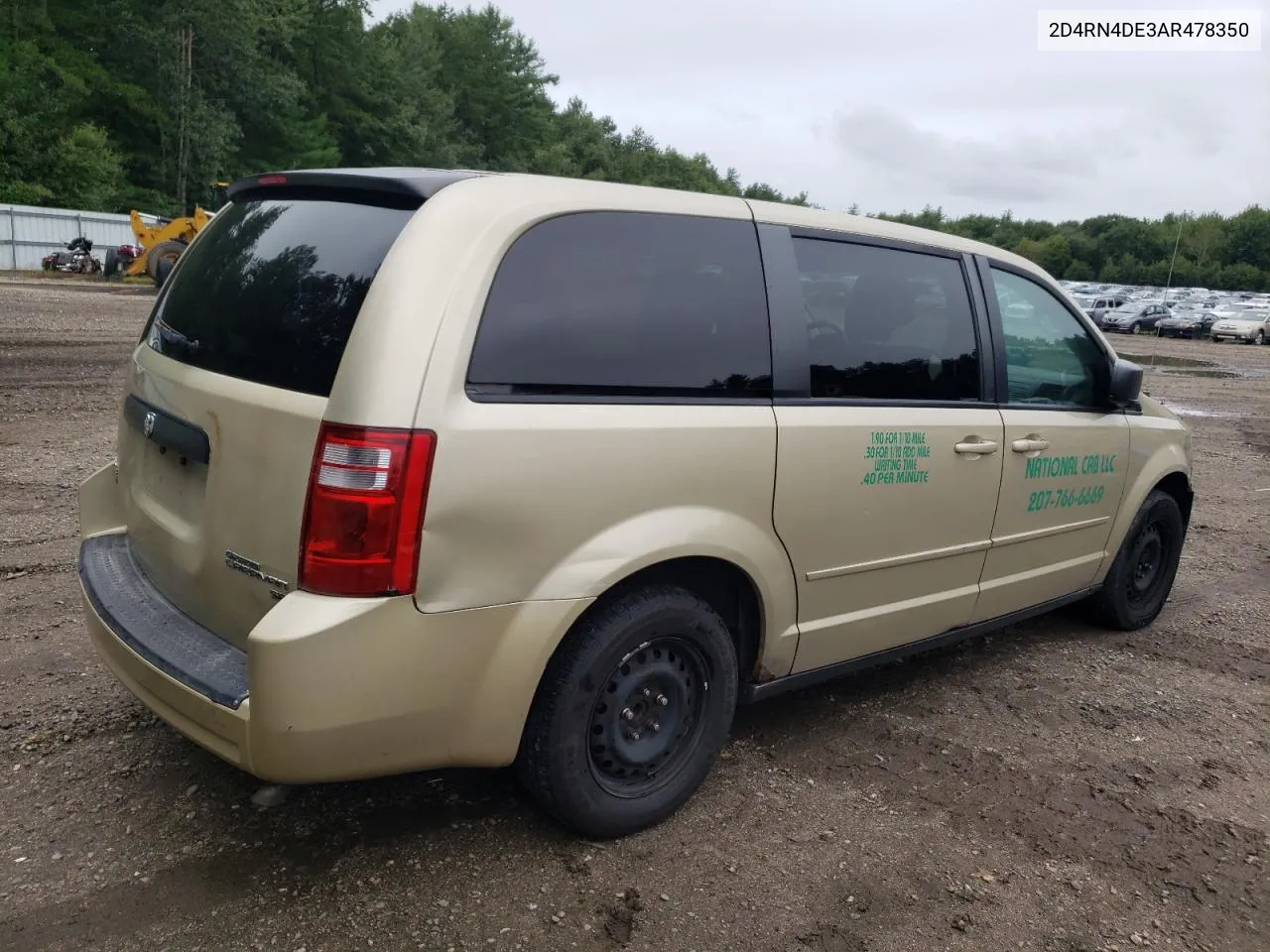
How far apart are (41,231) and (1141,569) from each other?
3792 cm

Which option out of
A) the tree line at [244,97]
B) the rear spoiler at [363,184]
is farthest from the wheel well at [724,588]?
the tree line at [244,97]

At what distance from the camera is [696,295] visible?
305 centimetres

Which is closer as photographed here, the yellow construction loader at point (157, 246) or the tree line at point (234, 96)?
the yellow construction loader at point (157, 246)

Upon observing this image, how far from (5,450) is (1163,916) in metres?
7.70

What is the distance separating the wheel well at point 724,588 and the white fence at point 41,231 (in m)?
35.9

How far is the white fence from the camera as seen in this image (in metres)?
33.5

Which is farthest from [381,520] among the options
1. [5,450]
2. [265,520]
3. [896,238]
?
[5,450]

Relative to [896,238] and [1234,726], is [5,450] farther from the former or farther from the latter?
[1234,726]

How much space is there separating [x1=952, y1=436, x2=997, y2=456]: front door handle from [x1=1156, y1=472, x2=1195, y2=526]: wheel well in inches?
67.2

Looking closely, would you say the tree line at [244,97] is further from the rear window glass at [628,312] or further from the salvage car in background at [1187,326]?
the rear window glass at [628,312]

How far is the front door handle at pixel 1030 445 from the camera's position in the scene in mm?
3967

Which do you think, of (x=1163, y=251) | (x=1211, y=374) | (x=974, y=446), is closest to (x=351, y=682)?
(x=974, y=446)

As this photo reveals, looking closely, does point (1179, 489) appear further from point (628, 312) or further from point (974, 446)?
point (628, 312)

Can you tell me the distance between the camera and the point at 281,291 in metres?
2.79
